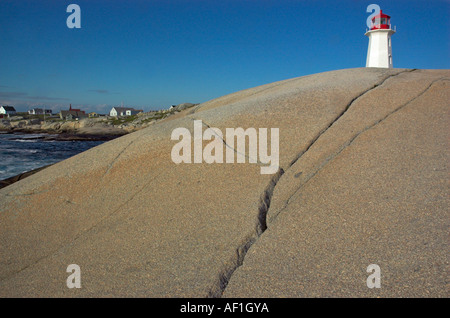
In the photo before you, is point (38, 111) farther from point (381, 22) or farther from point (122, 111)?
point (381, 22)

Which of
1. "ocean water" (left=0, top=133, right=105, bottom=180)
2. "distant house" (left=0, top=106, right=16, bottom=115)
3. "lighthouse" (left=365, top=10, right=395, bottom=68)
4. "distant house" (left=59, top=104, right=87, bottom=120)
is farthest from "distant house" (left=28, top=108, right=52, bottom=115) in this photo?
"lighthouse" (left=365, top=10, right=395, bottom=68)

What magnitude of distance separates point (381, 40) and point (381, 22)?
175 cm

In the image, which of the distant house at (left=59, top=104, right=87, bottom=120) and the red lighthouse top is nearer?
the red lighthouse top

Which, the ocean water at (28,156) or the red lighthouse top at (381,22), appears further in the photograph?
the red lighthouse top at (381,22)

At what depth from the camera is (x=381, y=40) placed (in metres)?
29.9

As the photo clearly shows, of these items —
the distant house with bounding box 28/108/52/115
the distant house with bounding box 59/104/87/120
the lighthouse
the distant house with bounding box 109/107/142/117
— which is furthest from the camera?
A: the distant house with bounding box 28/108/52/115

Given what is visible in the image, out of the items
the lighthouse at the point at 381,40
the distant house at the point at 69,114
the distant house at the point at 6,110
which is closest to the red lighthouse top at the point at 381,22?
the lighthouse at the point at 381,40

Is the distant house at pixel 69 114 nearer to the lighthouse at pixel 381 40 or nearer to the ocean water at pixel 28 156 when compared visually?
the ocean water at pixel 28 156

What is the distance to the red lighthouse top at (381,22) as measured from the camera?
98.0ft

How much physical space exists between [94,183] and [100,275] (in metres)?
2.58

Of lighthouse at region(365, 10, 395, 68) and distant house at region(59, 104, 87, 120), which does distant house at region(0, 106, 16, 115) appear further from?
lighthouse at region(365, 10, 395, 68)

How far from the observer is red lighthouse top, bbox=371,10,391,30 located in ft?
98.0

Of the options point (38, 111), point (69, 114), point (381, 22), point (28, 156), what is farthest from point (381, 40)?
point (38, 111)
